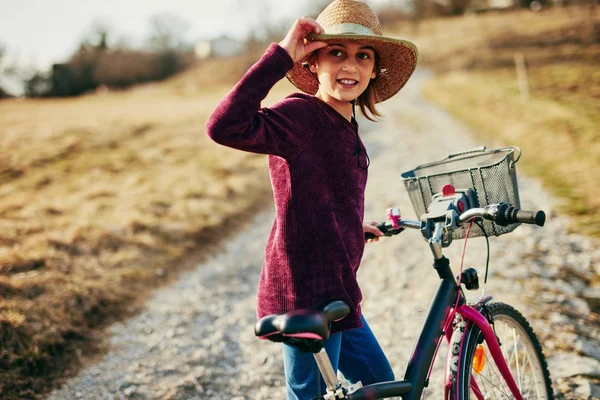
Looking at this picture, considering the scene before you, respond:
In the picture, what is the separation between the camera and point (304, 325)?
5.09ft

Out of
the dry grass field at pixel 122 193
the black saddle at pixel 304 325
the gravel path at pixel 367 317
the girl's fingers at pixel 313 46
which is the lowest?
the gravel path at pixel 367 317

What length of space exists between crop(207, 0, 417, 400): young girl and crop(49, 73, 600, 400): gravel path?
Result: 169 cm

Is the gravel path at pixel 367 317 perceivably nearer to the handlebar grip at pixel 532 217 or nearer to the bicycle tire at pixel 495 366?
the bicycle tire at pixel 495 366

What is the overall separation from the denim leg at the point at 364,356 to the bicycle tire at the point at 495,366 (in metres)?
0.34

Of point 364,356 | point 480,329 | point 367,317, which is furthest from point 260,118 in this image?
point 367,317

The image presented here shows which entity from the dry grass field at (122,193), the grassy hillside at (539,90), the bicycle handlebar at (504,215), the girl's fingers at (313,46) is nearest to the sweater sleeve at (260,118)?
the girl's fingers at (313,46)

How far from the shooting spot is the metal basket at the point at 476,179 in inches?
84.4

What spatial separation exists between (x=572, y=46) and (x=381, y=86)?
3432 cm

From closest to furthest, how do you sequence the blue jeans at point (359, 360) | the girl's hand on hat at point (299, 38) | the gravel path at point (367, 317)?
1. the girl's hand on hat at point (299, 38)
2. the blue jeans at point (359, 360)
3. the gravel path at point (367, 317)

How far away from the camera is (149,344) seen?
4281mm

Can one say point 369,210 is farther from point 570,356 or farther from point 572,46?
point 572,46

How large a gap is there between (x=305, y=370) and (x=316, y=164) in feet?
2.87

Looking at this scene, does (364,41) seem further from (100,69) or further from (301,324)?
(100,69)

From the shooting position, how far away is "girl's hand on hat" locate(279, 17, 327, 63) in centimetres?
174
